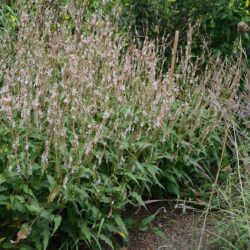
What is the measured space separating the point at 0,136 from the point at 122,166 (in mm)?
828

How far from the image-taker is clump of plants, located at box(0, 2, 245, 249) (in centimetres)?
329

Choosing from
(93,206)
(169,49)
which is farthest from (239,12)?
(93,206)

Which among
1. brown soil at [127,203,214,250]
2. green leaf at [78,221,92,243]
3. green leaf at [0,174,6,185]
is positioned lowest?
brown soil at [127,203,214,250]

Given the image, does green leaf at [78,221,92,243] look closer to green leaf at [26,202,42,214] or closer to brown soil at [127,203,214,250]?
green leaf at [26,202,42,214]

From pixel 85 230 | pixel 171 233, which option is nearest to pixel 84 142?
pixel 85 230

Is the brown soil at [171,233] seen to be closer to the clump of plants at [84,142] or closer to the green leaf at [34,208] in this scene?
the clump of plants at [84,142]

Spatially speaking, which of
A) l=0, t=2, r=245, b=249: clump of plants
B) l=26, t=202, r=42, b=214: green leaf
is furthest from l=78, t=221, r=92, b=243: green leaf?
l=26, t=202, r=42, b=214: green leaf

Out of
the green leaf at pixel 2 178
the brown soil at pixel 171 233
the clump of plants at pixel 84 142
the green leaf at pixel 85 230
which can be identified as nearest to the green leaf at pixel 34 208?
the clump of plants at pixel 84 142

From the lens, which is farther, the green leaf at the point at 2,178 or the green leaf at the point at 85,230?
the green leaf at the point at 85,230

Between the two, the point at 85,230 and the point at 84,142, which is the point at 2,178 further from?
the point at 84,142

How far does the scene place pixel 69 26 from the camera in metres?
5.19

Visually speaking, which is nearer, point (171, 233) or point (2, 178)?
point (2, 178)

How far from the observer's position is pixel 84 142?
372 centimetres

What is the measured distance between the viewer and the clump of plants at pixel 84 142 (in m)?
3.29
